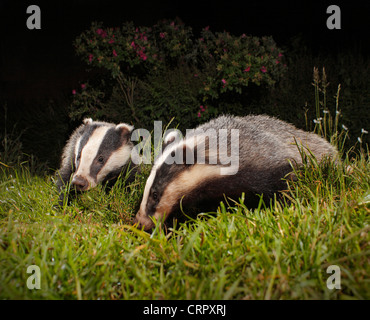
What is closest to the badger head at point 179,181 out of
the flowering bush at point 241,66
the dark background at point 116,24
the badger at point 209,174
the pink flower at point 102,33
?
the badger at point 209,174

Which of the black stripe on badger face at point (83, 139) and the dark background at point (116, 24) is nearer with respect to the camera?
the black stripe on badger face at point (83, 139)

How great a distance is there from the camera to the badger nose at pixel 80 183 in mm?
3256

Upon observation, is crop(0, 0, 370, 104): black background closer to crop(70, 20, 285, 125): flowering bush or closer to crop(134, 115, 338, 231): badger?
crop(70, 20, 285, 125): flowering bush

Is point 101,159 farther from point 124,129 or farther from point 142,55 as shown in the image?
point 142,55

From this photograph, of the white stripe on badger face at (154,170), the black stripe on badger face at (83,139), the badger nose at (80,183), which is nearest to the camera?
the white stripe on badger face at (154,170)

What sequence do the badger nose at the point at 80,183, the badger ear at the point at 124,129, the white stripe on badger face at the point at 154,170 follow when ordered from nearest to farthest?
the white stripe on badger face at the point at 154,170 < the badger nose at the point at 80,183 < the badger ear at the point at 124,129

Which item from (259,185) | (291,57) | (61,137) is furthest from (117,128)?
(291,57)

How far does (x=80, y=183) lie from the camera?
3.26 metres

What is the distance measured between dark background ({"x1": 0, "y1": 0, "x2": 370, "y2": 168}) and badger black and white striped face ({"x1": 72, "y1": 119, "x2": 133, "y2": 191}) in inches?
128

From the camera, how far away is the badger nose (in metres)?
3.26

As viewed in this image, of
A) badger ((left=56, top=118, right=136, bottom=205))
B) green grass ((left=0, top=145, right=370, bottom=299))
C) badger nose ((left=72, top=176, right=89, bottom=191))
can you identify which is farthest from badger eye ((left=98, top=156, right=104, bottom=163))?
green grass ((left=0, top=145, right=370, bottom=299))

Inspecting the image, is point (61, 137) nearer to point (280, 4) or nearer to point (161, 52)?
point (161, 52)

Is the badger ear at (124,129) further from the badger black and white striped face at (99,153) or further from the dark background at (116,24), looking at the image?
the dark background at (116,24)

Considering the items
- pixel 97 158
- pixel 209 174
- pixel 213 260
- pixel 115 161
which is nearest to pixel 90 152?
pixel 97 158
